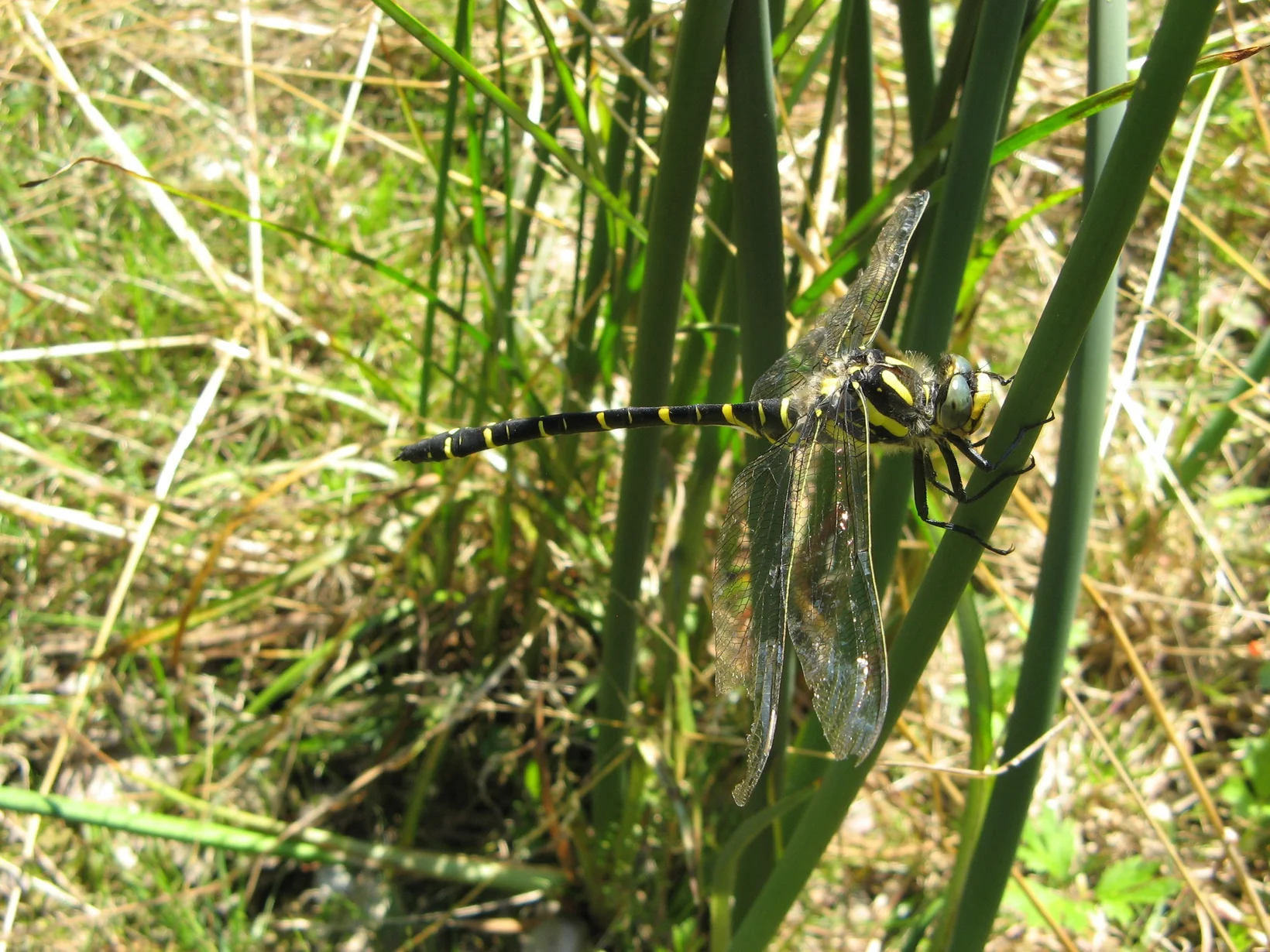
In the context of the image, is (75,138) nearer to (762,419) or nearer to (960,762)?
(762,419)

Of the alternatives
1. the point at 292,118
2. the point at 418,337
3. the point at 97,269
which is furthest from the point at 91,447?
the point at 292,118

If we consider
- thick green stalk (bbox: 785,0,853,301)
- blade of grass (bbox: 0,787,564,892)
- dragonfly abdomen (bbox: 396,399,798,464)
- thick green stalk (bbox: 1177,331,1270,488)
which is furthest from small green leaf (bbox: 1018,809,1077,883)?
thick green stalk (bbox: 785,0,853,301)

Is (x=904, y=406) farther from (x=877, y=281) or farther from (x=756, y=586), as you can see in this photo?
(x=756, y=586)

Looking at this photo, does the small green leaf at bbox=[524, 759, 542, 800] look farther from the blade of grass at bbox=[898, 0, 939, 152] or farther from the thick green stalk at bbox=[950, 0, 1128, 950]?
the blade of grass at bbox=[898, 0, 939, 152]

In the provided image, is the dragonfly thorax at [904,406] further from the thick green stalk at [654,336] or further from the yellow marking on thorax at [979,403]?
the thick green stalk at [654,336]

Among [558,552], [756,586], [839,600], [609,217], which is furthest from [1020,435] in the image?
[558,552]

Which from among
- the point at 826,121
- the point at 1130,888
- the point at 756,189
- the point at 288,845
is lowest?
the point at 288,845

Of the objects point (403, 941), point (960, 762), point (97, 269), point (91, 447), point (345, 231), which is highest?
point (345, 231)
